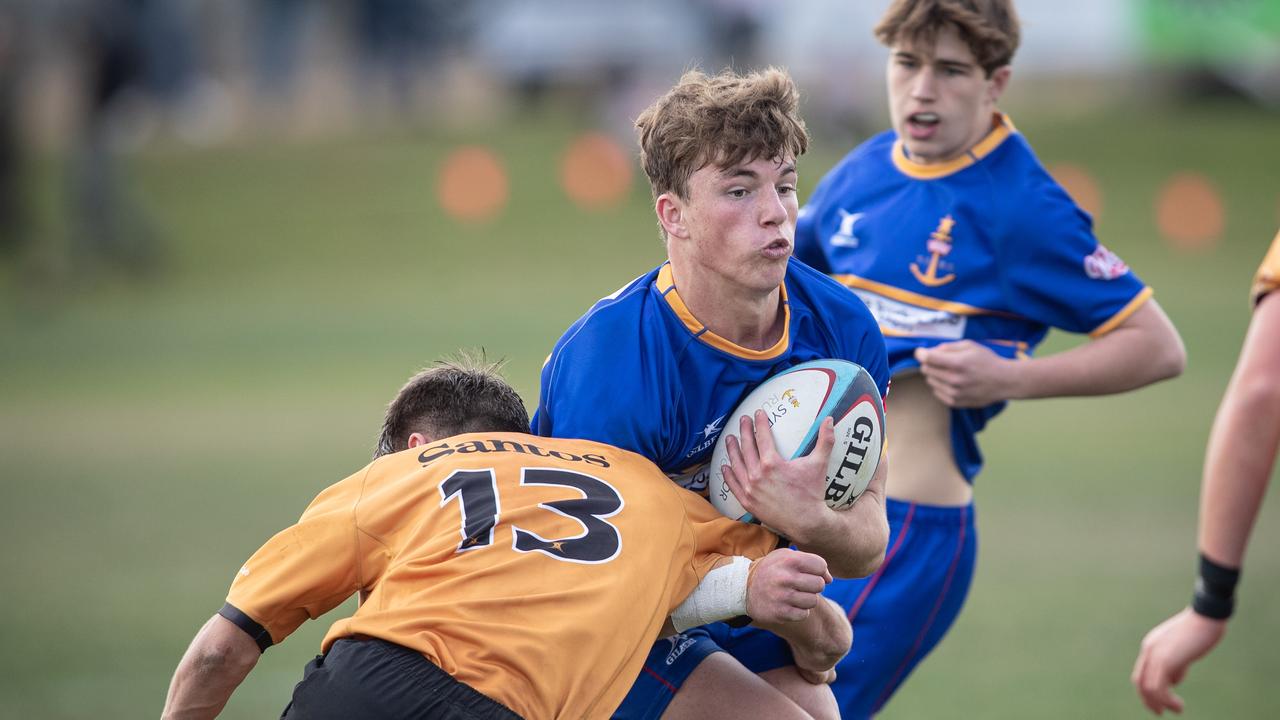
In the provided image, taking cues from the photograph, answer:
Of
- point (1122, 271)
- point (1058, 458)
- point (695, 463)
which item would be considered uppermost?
point (1122, 271)

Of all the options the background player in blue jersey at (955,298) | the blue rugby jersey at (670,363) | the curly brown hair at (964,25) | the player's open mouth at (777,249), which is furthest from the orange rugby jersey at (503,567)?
the curly brown hair at (964,25)

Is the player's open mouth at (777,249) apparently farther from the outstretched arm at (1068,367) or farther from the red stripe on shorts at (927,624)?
the red stripe on shorts at (927,624)

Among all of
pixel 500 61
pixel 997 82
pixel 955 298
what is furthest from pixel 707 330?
pixel 500 61

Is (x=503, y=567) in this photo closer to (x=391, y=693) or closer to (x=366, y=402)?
(x=391, y=693)

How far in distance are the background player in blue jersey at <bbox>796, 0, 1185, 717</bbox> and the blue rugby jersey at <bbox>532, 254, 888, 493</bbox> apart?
670mm

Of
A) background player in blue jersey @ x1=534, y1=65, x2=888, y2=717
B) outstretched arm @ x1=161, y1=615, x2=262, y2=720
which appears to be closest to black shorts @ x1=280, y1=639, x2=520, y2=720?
outstretched arm @ x1=161, y1=615, x2=262, y2=720

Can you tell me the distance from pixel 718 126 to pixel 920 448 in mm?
1426

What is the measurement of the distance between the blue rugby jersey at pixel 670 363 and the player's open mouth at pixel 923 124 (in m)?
0.92

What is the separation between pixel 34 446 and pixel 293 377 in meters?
2.82

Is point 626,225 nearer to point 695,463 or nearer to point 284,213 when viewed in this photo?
point 284,213

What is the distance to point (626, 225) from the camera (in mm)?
20094

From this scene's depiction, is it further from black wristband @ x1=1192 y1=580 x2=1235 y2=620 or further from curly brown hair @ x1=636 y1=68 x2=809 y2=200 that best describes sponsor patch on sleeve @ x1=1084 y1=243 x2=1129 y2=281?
curly brown hair @ x1=636 y1=68 x2=809 y2=200

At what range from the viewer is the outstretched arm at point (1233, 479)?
125 inches

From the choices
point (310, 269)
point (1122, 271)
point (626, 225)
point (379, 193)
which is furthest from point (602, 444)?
point (379, 193)
